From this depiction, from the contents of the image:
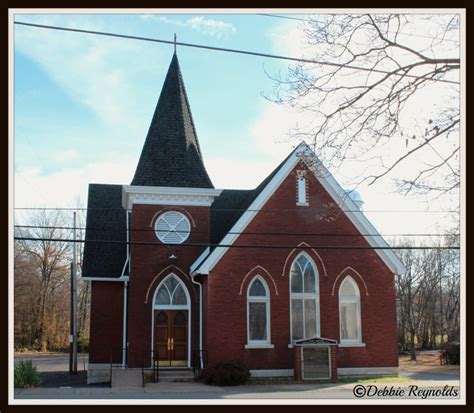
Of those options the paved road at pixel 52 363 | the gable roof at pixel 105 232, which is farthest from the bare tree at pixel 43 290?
the gable roof at pixel 105 232

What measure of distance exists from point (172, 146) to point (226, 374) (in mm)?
10317

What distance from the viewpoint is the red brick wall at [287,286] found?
23.4 metres

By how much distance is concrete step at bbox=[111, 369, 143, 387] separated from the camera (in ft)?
71.9

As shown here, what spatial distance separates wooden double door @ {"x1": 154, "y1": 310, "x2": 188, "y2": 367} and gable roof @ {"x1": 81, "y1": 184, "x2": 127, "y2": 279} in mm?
3689

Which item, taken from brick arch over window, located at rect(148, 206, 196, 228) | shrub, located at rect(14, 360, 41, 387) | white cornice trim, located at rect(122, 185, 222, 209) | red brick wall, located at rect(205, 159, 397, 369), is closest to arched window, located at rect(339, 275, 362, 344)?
red brick wall, located at rect(205, 159, 397, 369)

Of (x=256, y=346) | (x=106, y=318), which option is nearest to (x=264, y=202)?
(x=256, y=346)

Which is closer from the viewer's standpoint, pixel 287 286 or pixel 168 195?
pixel 287 286

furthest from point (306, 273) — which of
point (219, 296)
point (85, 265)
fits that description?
point (85, 265)

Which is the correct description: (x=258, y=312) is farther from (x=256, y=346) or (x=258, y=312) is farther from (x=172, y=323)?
(x=172, y=323)

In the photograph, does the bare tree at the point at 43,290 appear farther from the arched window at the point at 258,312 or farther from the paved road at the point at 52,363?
the arched window at the point at 258,312

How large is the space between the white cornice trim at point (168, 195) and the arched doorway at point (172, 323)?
3102 mm

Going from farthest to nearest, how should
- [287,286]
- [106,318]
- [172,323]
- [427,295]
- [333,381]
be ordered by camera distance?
[427,295] < [106,318] < [172,323] < [287,286] < [333,381]

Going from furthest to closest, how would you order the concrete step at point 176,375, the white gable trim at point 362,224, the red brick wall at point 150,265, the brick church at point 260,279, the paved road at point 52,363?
the paved road at point 52,363 < the white gable trim at point 362,224 < the red brick wall at point 150,265 < the brick church at point 260,279 < the concrete step at point 176,375

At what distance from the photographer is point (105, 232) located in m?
30.6
